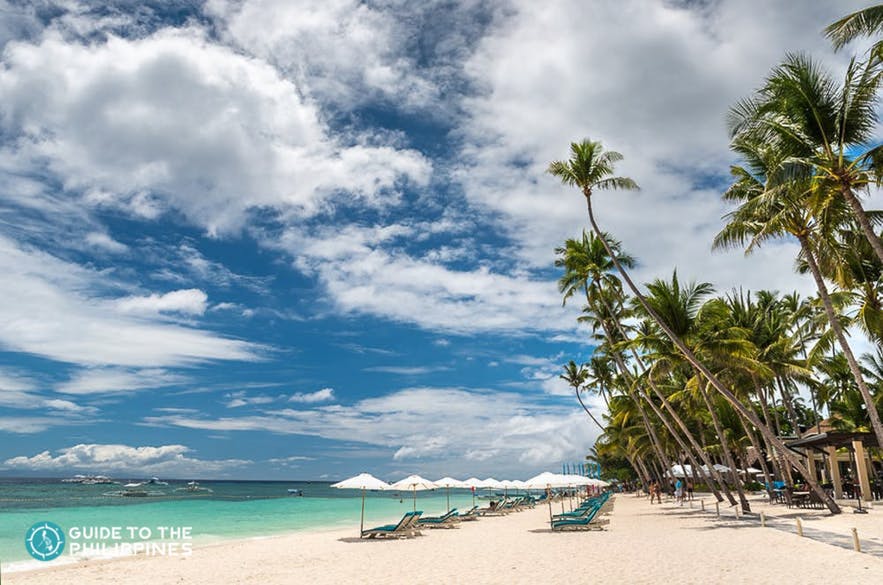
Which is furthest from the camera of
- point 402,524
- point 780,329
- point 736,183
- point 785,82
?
point 780,329

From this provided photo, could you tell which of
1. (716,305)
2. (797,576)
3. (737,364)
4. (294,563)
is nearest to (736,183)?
(716,305)

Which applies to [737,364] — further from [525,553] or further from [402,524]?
[402,524]

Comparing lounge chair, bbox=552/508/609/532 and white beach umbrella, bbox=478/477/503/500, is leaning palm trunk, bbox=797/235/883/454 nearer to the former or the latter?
lounge chair, bbox=552/508/609/532

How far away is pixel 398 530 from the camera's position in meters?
17.7

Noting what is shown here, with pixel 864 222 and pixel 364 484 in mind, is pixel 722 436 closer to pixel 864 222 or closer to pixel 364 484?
pixel 864 222

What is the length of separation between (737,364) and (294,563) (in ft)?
52.3

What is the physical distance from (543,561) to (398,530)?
756cm

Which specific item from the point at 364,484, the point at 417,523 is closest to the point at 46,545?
the point at 364,484

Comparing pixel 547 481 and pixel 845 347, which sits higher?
pixel 845 347

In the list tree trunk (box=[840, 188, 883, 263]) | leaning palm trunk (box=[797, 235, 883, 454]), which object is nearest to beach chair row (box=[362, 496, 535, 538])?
leaning palm trunk (box=[797, 235, 883, 454])

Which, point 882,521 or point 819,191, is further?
point 882,521

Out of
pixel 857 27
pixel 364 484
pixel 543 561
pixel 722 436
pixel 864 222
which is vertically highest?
pixel 857 27

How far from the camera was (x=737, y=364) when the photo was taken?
19.8 metres

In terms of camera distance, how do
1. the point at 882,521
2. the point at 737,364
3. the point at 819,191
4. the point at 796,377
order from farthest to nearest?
the point at 796,377
the point at 737,364
the point at 882,521
the point at 819,191
